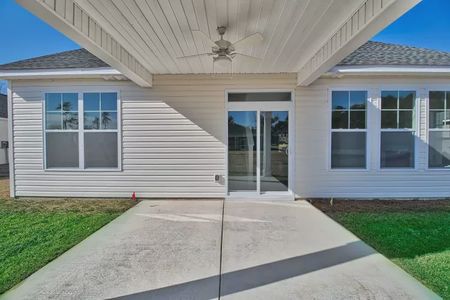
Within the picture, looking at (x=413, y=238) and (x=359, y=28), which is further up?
(x=359, y=28)

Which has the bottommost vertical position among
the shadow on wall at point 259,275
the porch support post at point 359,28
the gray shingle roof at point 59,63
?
the shadow on wall at point 259,275

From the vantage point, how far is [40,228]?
481cm

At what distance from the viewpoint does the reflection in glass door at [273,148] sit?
276 inches

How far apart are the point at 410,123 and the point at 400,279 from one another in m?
5.20

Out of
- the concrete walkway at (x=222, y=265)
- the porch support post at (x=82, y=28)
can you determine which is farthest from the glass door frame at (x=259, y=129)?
the porch support post at (x=82, y=28)

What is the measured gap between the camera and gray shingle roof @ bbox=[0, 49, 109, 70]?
6.69m

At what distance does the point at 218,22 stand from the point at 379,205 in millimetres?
5275

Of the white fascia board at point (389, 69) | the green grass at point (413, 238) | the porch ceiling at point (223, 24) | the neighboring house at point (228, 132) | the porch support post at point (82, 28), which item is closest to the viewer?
the porch support post at point (82, 28)

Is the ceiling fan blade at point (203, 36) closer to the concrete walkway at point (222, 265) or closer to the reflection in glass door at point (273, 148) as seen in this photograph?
the reflection in glass door at point (273, 148)

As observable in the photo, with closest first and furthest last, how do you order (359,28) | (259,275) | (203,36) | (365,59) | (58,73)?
(259,275) → (359,28) → (203,36) → (58,73) → (365,59)

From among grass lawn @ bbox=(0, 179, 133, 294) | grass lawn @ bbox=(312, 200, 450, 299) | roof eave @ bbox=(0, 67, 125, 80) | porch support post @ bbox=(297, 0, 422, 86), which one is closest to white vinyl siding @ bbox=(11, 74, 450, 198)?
roof eave @ bbox=(0, 67, 125, 80)

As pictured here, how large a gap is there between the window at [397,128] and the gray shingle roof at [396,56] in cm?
73

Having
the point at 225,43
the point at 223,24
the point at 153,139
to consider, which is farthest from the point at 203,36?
the point at 153,139

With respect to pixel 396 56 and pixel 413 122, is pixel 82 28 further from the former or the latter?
pixel 413 122
